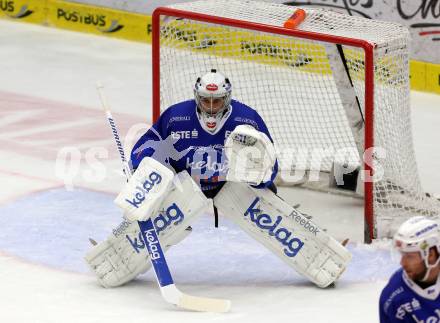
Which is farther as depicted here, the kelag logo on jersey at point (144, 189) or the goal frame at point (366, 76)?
the goal frame at point (366, 76)

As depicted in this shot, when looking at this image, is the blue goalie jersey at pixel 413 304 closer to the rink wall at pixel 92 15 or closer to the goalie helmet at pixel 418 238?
the goalie helmet at pixel 418 238

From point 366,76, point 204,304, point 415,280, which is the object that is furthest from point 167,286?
point 415,280

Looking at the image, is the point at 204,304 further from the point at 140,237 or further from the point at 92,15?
the point at 92,15

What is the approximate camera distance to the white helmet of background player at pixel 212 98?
21.9 feet

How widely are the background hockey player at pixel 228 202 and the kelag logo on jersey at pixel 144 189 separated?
0.11 ft

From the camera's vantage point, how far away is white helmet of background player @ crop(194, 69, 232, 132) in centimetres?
666

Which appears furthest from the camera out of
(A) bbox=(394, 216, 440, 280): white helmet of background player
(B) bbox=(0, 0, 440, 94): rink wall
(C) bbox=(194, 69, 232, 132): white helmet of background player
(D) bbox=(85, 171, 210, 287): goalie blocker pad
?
(B) bbox=(0, 0, 440, 94): rink wall

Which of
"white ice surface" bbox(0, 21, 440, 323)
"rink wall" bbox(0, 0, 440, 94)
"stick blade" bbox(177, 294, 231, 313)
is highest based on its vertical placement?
"stick blade" bbox(177, 294, 231, 313)

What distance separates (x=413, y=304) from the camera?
4504 millimetres

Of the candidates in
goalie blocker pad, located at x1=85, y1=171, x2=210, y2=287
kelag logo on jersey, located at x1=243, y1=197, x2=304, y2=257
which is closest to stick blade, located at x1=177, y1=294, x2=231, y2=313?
goalie blocker pad, located at x1=85, y1=171, x2=210, y2=287

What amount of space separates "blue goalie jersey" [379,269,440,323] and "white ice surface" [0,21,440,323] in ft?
5.57

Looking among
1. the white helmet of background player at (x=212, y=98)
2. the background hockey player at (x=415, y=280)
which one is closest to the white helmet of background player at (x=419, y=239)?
the background hockey player at (x=415, y=280)

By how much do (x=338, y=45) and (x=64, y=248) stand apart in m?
2.05

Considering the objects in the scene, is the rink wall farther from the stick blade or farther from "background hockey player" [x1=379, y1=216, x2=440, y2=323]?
"background hockey player" [x1=379, y1=216, x2=440, y2=323]
